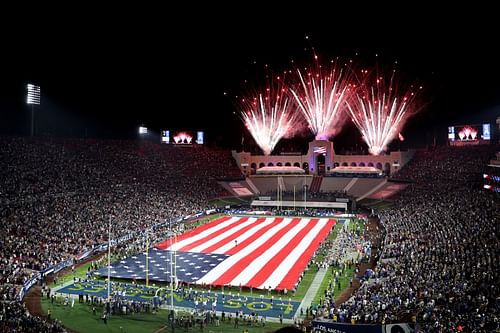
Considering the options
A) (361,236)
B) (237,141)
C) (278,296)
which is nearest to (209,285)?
(278,296)

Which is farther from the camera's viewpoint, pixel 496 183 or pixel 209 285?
pixel 496 183

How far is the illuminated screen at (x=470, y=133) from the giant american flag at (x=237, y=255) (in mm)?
32959

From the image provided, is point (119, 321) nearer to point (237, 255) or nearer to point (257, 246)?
point (237, 255)

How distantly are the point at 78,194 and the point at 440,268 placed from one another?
3984cm

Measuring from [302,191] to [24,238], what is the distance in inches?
1974

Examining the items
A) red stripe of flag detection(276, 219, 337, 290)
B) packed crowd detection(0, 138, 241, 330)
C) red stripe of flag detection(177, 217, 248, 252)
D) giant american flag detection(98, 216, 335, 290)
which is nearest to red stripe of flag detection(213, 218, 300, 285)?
giant american flag detection(98, 216, 335, 290)

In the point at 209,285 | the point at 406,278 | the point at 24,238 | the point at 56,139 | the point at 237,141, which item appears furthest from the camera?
the point at 237,141

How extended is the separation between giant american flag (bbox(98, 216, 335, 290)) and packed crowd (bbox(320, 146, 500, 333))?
24.7 ft

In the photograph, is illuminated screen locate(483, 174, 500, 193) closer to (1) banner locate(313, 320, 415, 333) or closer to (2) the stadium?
(2) the stadium

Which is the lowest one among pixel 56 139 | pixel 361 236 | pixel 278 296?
pixel 278 296

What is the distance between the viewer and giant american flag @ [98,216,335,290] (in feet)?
112

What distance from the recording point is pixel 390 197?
71.2 metres

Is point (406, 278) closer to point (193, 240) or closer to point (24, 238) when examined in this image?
point (193, 240)

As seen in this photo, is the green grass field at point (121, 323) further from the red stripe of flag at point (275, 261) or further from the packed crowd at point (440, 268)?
the red stripe of flag at point (275, 261)
